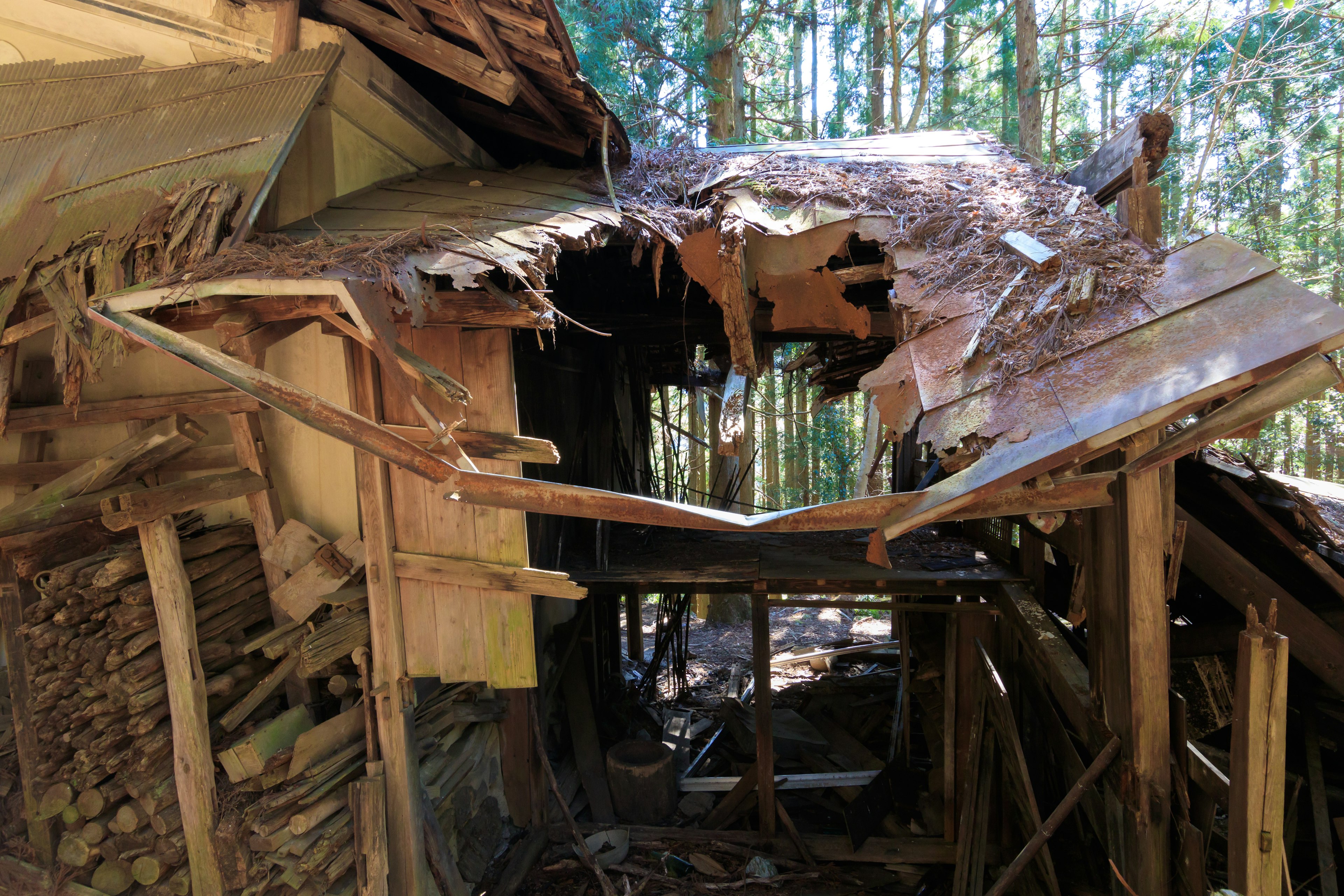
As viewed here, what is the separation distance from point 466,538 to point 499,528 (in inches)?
9.0

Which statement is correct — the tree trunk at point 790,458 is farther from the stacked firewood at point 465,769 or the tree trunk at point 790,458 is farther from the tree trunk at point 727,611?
the stacked firewood at point 465,769

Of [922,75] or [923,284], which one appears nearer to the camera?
[923,284]

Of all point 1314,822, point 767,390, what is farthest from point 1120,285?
point 767,390

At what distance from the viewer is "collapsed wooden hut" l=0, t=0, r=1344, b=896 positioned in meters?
2.88

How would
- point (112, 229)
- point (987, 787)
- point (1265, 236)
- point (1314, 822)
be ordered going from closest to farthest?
point (112, 229)
point (1314, 822)
point (987, 787)
point (1265, 236)

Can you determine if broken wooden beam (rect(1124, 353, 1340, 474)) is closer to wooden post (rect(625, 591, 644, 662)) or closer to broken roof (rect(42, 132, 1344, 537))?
broken roof (rect(42, 132, 1344, 537))

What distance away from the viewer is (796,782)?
717 cm

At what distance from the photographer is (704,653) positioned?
1219cm

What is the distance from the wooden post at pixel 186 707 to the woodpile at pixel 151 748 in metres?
0.08

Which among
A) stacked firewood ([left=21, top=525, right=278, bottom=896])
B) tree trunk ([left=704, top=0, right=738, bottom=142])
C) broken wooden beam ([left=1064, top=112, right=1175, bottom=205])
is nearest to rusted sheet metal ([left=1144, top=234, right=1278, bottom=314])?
broken wooden beam ([left=1064, top=112, right=1175, bottom=205])

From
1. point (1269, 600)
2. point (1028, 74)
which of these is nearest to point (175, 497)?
point (1269, 600)

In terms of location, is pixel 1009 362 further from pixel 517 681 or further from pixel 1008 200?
pixel 517 681

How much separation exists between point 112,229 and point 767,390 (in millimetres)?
17078

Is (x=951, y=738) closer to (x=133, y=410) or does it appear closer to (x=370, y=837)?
(x=370, y=837)
